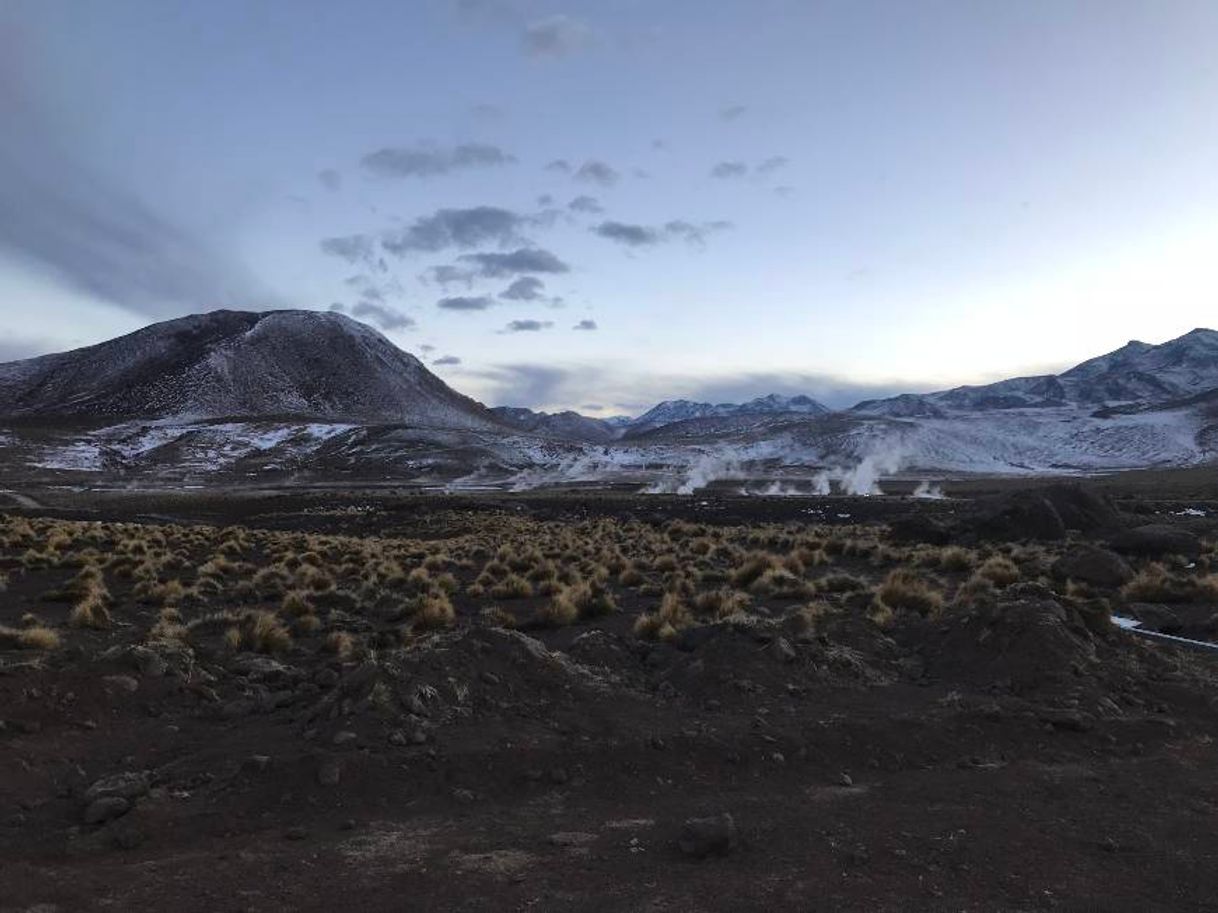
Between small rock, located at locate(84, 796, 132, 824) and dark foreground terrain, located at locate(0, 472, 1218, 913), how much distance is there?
0.11 feet

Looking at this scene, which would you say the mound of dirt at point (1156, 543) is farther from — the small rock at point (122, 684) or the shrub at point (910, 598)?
the small rock at point (122, 684)

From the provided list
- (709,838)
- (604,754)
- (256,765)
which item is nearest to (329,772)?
(256,765)

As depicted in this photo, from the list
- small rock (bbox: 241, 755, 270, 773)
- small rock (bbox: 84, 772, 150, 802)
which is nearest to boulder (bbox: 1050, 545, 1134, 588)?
small rock (bbox: 241, 755, 270, 773)

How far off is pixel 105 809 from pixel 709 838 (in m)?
4.86

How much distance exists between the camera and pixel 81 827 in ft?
21.7

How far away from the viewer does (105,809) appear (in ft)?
22.0

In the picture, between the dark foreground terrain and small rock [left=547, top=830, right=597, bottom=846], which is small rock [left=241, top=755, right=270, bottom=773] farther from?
small rock [left=547, top=830, right=597, bottom=846]

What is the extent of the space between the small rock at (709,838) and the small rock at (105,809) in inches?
179

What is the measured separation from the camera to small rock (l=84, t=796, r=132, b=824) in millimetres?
6676

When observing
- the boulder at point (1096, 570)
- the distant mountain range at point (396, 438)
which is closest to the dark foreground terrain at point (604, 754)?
the boulder at point (1096, 570)

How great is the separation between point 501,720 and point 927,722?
16.1ft

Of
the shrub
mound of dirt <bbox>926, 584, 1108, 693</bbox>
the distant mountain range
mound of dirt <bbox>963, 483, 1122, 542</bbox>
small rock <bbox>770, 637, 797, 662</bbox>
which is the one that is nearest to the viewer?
mound of dirt <bbox>926, 584, 1108, 693</bbox>

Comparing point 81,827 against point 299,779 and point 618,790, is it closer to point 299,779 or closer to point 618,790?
point 299,779

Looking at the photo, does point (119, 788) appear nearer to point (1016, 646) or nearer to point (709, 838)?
point (709, 838)
